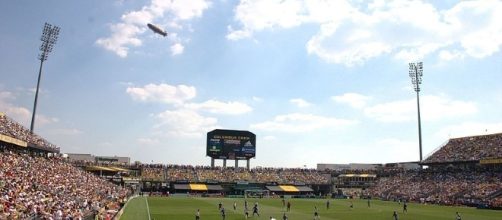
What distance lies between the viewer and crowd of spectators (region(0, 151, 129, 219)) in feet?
94.7

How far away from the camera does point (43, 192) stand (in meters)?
39.5

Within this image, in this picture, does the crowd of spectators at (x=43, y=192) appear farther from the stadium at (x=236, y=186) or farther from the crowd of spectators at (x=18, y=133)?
the crowd of spectators at (x=18, y=133)

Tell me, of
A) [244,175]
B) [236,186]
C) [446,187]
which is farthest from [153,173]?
[446,187]

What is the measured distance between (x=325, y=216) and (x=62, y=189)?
88.8 feet

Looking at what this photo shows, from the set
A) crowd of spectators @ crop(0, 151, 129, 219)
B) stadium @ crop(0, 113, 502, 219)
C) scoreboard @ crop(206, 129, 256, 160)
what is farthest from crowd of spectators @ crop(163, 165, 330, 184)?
crowd of spectators @ crop(0, 151, 129, 219)

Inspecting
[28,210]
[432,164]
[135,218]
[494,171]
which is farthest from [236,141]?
[28,210]

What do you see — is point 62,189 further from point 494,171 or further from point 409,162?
point 409,162

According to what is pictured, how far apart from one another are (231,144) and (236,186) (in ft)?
29.2

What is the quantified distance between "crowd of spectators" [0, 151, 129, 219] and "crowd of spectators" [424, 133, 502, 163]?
198 ft

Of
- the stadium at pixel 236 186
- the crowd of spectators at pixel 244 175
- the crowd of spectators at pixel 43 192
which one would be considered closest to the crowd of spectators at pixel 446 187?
the stadium at pixel 236 186

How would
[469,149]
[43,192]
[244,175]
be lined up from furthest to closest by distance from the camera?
1. [244,175]
2. [469,149]
3. [43,192]

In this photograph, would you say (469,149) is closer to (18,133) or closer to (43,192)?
(43,192)

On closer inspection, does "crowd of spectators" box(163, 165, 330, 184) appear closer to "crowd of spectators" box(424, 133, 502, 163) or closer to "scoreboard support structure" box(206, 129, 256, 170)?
"scoreboard support structure" box(206, 129, 256, 170)

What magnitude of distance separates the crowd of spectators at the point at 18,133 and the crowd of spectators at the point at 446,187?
5798 cm
